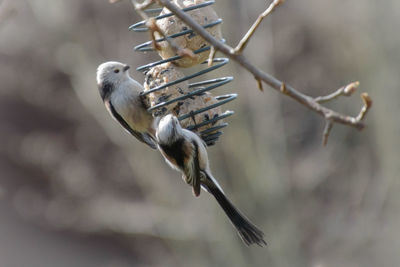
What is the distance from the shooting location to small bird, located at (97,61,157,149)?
369 cm

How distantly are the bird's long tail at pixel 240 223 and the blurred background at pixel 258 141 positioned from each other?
3609 mm

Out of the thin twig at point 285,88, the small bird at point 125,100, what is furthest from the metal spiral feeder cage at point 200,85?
the thin twig at point 285,88

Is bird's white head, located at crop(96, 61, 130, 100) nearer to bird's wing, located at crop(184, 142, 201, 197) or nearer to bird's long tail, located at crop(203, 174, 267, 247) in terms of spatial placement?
bird's wing, located at crop(184, 142, 201, 197)

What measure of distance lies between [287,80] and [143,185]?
9.21ft

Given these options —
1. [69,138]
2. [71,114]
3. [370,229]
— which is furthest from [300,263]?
[69,138]

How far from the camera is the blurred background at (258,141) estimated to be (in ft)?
24.6

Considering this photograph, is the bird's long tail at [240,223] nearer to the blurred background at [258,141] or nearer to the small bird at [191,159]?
the small bird at [191,159]

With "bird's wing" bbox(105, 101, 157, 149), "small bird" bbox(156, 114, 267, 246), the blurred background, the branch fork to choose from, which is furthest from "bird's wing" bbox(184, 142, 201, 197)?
the blurred background

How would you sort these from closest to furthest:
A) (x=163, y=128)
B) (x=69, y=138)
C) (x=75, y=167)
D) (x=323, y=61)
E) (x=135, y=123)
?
(x=163, y=128) → (x=135, y=123) → (x=75, y=167) → (x=323, y=61) → (x=69, y=138)

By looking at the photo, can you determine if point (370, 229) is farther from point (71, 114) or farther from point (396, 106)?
point (71, 114)

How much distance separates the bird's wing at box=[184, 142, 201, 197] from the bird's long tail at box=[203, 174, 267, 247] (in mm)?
292

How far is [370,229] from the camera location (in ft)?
26.3

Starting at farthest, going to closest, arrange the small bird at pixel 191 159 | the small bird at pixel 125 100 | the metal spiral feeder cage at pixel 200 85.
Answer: the small bird at pixel 125 100
the small bird at pixel 191 159
the metal spiral feeder cage at pixel 200 85

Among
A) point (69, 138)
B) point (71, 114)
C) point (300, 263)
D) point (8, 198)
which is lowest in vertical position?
point (300, 263)
